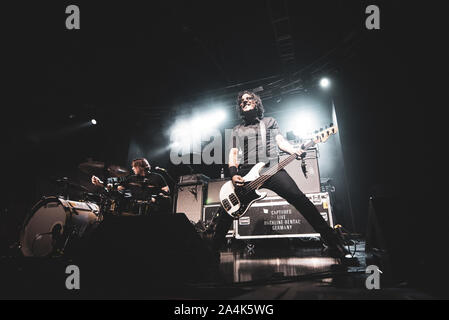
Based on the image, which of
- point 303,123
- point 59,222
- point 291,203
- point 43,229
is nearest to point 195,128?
point 303,123

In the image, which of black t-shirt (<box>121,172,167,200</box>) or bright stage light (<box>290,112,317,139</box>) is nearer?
black t-shirt (<box>121,172,167,200</box>)

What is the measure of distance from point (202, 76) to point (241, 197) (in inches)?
185

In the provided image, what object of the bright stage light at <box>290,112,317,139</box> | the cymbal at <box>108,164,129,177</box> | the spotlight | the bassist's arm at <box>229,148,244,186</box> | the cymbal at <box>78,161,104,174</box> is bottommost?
the bassist's arm at <box>229,148,244,186</box>

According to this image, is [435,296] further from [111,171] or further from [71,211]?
[111,171]

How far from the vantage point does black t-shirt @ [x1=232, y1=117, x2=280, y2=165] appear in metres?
2.36

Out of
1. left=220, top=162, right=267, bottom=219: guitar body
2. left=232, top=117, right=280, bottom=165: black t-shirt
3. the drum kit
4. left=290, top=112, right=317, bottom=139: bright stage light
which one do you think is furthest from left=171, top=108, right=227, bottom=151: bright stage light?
left=220, top=162, right=267, bottom=219: guitar body

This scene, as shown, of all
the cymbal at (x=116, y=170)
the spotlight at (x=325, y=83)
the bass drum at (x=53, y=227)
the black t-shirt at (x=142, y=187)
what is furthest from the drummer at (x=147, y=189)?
the spotlight at (x=325, y=83)

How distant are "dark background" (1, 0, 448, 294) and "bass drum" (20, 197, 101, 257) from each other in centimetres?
189

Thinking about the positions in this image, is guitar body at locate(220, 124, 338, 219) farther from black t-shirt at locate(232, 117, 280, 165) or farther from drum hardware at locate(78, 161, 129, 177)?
drum hardware at locate(78, 161, 129, 177)

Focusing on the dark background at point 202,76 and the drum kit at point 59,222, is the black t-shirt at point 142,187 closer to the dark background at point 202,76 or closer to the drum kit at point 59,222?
the drum kit at point 59,222

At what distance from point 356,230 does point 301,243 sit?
136 centimetres

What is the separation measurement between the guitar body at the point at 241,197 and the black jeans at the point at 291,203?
0.07 m

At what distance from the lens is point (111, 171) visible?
4309mm
